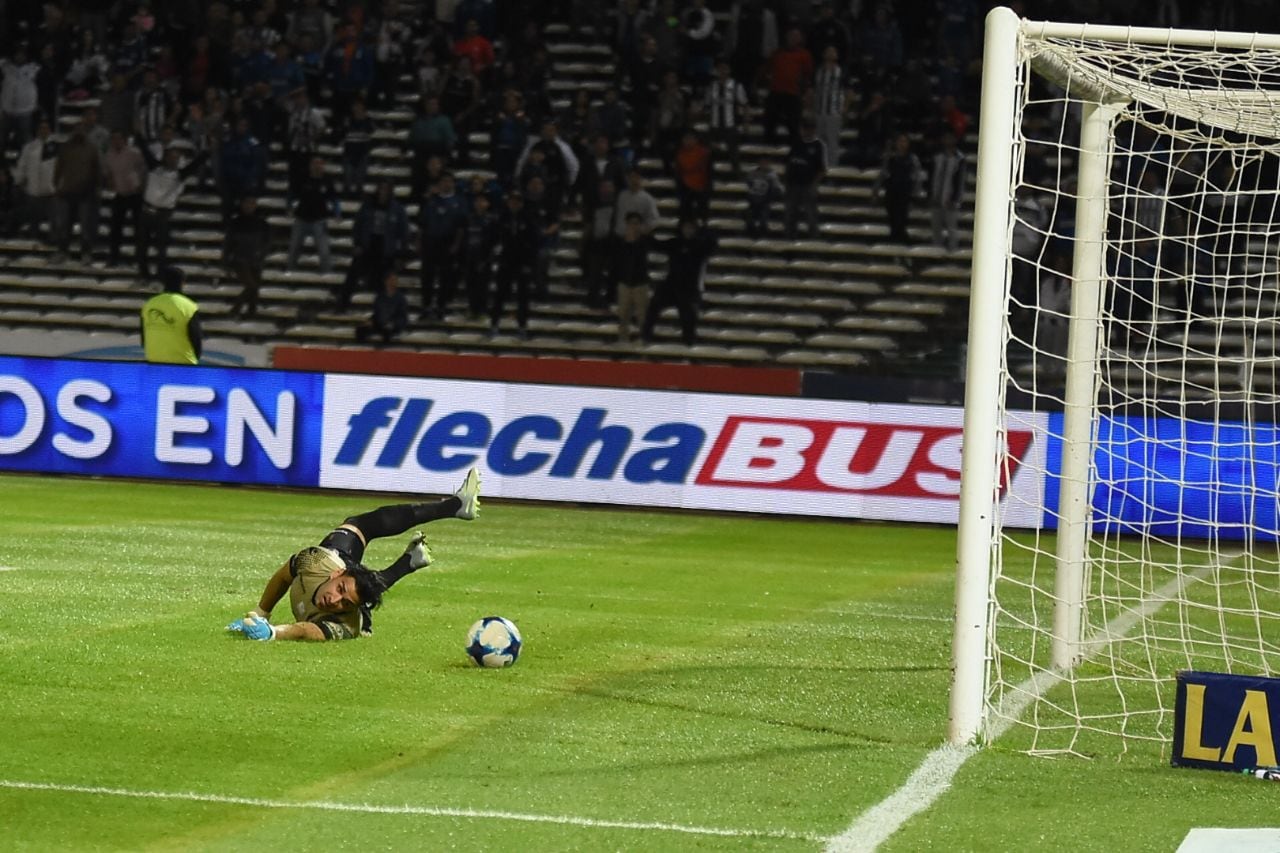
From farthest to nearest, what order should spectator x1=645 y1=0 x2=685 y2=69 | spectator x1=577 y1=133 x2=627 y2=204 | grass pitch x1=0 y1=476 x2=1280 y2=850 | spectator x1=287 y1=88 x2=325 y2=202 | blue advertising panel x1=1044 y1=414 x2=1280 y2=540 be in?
1. spectator x1=287 y1=88 x2=325 y2=202
2. spectator x1=645 y1=0 x2=685 y2=69
3. spectator x1=577 y1=133 x2=627 y2=204
4. blue advertising panel x1=1044 y1=414 x2=1280 y2=540
5. grass pitch x1=0 y1=476 x2=1280 y2=850

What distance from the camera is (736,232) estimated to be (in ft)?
88.5

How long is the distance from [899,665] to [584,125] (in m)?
17.5

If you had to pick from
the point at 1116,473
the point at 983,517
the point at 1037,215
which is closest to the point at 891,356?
the point at 1037,215

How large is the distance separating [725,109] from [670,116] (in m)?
0.79

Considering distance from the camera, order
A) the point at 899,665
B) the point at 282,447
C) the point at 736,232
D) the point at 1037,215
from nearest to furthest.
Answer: the point at 899,665
the point at 282,447
the point at 1037,215
the point at 736,232

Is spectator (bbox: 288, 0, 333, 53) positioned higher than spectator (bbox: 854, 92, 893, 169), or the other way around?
spectator (bbox: 288, 0, 333, 53)

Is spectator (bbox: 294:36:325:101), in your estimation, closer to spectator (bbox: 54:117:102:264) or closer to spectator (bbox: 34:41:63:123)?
spectator (bbox: 54:117:102:264)

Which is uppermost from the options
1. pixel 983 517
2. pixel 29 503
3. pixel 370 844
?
pixel 983 517

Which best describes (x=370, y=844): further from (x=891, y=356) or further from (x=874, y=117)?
(x=874, y=117)

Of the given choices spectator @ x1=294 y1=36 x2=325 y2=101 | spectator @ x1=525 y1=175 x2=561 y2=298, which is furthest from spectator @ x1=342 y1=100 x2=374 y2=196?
spectator @ x1=525 y1=175 x2=561 y2=298

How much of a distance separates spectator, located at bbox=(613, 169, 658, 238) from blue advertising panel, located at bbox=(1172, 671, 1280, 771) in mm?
17629

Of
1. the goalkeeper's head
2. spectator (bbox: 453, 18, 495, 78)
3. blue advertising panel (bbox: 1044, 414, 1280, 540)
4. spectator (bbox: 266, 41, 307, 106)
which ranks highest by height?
spectator (bbox: 453, 18, 495, 78)

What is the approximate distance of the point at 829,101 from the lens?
84.0ft

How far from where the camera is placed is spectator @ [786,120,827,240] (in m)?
25.4
